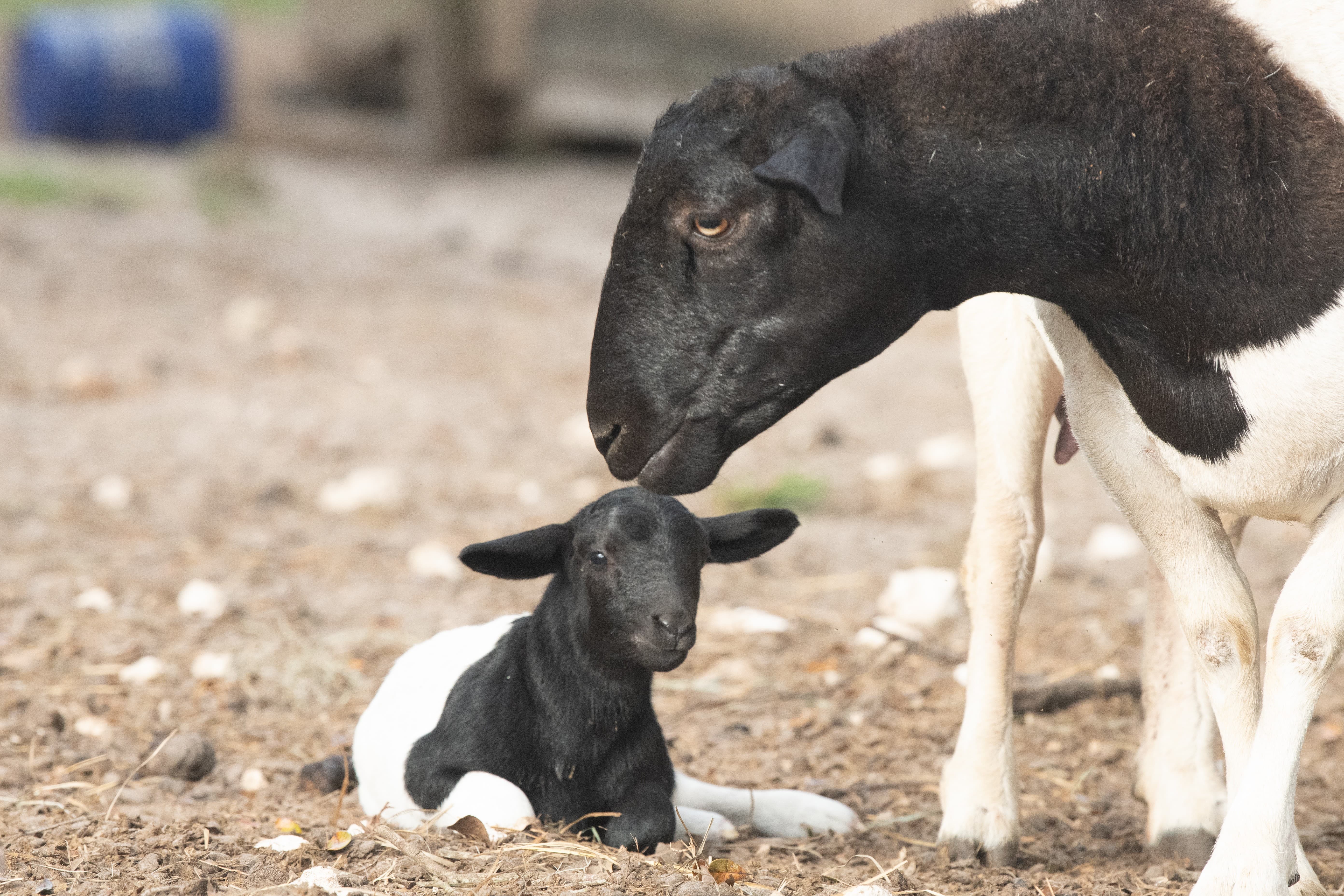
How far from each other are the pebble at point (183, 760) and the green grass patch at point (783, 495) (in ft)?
10.5

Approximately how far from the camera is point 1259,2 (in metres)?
Answer: 3.21

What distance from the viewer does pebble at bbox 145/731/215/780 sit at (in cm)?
451

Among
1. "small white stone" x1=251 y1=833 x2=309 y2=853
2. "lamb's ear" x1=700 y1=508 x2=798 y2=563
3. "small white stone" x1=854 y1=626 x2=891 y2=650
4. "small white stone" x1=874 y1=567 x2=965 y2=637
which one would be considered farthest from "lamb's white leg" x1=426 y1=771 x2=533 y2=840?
"small white stone" x1=874 y1=567 x2=965 y2=637

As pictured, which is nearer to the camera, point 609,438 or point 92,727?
point 609,438

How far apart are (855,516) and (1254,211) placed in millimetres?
4538

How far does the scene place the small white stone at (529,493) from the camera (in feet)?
24.8

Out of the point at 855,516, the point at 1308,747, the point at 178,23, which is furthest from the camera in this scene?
the point at 178,23

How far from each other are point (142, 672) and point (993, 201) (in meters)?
3.53

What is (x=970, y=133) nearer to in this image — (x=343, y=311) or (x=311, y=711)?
(x=311, y=711)

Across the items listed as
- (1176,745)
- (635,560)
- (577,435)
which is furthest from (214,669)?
(577,435)

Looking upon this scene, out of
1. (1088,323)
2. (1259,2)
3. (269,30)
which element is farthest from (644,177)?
(269,30)

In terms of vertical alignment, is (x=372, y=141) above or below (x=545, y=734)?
above

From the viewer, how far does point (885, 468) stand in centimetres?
801

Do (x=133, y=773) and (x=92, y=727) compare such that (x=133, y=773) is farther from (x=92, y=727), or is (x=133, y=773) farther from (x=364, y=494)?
(x=364, y=494)
